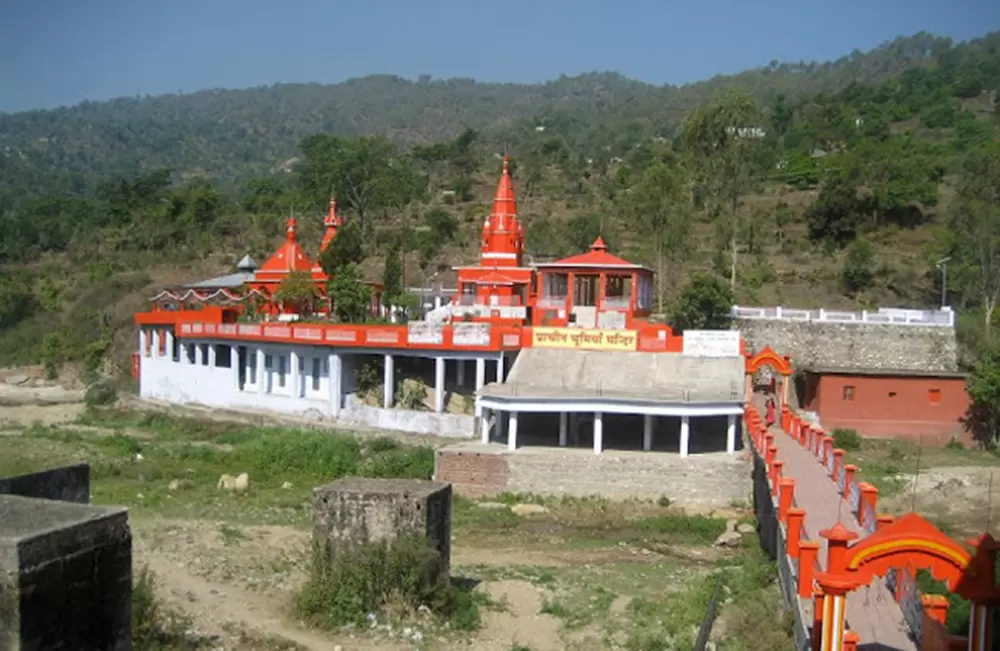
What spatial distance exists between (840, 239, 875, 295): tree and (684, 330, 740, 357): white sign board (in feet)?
62.2

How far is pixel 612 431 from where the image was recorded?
27.3 meters

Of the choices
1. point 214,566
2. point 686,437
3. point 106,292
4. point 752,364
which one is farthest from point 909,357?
point 106,292

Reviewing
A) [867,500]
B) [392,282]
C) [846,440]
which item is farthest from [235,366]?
[867,500]

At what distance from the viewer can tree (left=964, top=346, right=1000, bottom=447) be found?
2752 cm

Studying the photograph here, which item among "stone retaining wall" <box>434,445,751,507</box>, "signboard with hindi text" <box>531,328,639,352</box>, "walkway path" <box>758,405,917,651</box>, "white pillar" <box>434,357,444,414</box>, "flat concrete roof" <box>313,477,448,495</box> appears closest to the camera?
"walkway path" <box>758,405,917,651</box>

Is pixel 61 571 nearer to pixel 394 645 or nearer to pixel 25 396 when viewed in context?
pixel 394 645

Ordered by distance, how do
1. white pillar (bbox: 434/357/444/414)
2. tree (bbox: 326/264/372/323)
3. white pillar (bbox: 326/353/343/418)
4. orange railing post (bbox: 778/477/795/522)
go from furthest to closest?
tree (bbox: 326/264/372/323) → white pillar (bbox: 326/353/343/418) → white pillar (bbox: 434/357/444/414) → orange railing post (bbox: 778/477/795/522)

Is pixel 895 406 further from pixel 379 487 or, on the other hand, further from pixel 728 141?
pixel 379 487

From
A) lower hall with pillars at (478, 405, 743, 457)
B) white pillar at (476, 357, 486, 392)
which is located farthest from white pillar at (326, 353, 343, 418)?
lower hall with pillars at (478, 405, 743, 457)

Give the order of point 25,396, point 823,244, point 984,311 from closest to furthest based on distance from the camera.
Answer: point 984,311
point 25,396
point 823,244

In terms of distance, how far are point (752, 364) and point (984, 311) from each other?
43.3 ft

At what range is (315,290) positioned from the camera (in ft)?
116

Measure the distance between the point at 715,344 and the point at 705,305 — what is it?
6.56 meters

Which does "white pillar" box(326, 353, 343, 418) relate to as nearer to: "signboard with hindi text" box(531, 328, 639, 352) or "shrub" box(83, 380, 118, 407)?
Answer: "signboard with hindi text" box(531, 328, 639, 352)
